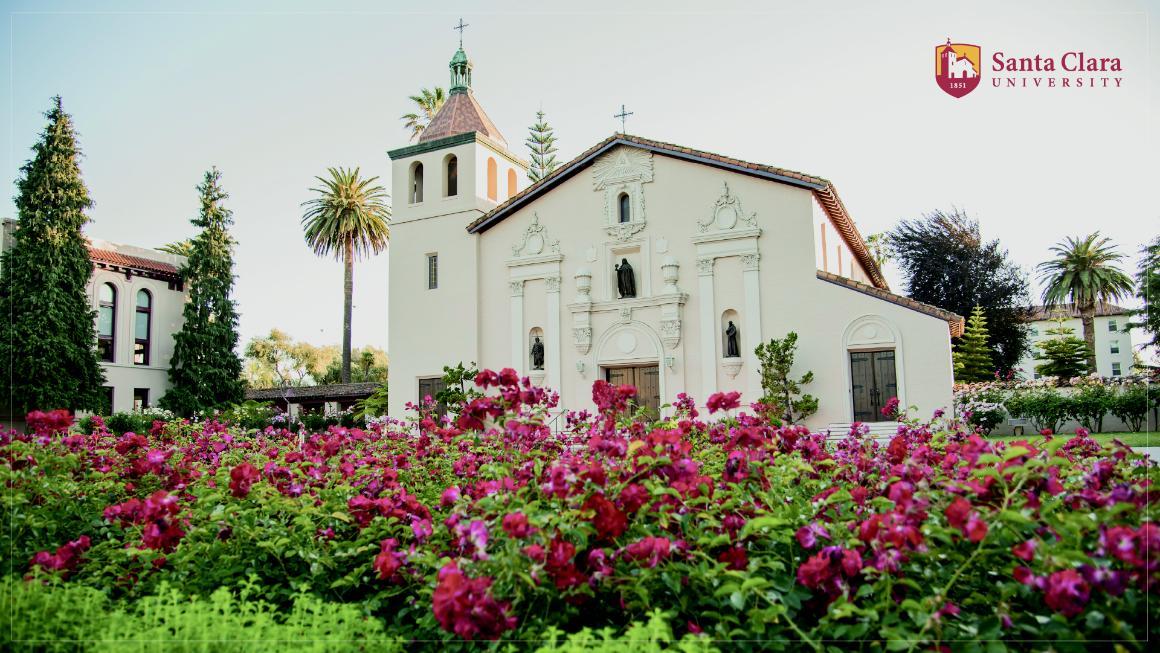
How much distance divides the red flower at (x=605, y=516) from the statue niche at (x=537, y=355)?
18228mm

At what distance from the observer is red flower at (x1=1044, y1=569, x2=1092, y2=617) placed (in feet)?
8.45

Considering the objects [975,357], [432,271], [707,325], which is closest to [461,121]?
[432,271]

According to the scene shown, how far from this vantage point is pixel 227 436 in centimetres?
764

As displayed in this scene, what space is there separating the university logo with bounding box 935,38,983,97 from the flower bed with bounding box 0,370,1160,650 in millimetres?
6937

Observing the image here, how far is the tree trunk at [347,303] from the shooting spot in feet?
126

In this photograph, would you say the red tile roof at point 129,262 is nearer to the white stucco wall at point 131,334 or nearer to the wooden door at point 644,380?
the white stucco wall at point 131,334

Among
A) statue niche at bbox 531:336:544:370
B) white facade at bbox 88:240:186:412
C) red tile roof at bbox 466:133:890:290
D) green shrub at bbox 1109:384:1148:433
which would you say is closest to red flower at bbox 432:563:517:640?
red tile roof at bbox 466:133:890:290

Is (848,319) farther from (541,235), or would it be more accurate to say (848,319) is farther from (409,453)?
(409,453)

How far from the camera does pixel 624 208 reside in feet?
70.2

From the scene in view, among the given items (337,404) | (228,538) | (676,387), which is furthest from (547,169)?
(228,538)

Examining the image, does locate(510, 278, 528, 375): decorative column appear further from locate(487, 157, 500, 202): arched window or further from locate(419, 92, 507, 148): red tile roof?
locate(419, 92, 507, 148): red tile roof

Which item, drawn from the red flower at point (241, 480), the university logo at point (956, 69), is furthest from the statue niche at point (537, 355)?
the red flower at point (241, 480)

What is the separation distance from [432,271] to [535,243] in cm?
369

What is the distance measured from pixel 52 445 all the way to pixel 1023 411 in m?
23.2
